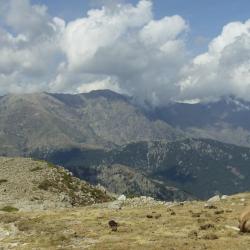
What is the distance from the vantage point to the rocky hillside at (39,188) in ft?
296

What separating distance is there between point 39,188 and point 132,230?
181 feet

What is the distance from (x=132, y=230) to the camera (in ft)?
151

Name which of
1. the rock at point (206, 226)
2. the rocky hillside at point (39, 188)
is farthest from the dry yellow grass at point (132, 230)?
the rocky hillside at point (39, 188)

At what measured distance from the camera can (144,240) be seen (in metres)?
40.7

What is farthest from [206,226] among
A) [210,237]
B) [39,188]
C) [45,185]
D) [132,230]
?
[45,185]

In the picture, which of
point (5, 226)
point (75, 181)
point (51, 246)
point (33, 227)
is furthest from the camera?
point (75, 181)

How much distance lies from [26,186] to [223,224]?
5954 cm

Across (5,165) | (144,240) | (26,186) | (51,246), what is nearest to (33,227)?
(51,246)

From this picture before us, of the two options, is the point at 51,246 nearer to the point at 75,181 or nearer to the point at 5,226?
the point at 5,226

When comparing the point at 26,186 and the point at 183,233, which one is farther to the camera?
the point at 26,186

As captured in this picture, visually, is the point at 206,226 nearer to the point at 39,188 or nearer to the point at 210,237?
the point at 210,237

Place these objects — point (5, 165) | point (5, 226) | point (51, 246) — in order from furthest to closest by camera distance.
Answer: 1. point (5, 165)
2. point (5, 226)
3. point (51, 246)

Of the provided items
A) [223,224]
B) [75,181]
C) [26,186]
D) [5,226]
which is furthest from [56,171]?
[223,224]

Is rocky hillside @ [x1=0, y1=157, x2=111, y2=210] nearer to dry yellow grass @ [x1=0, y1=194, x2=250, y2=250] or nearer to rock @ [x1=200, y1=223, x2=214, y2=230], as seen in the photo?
dry yellow grass @ [x1=0, y1=194, x2=250, y2=250]
